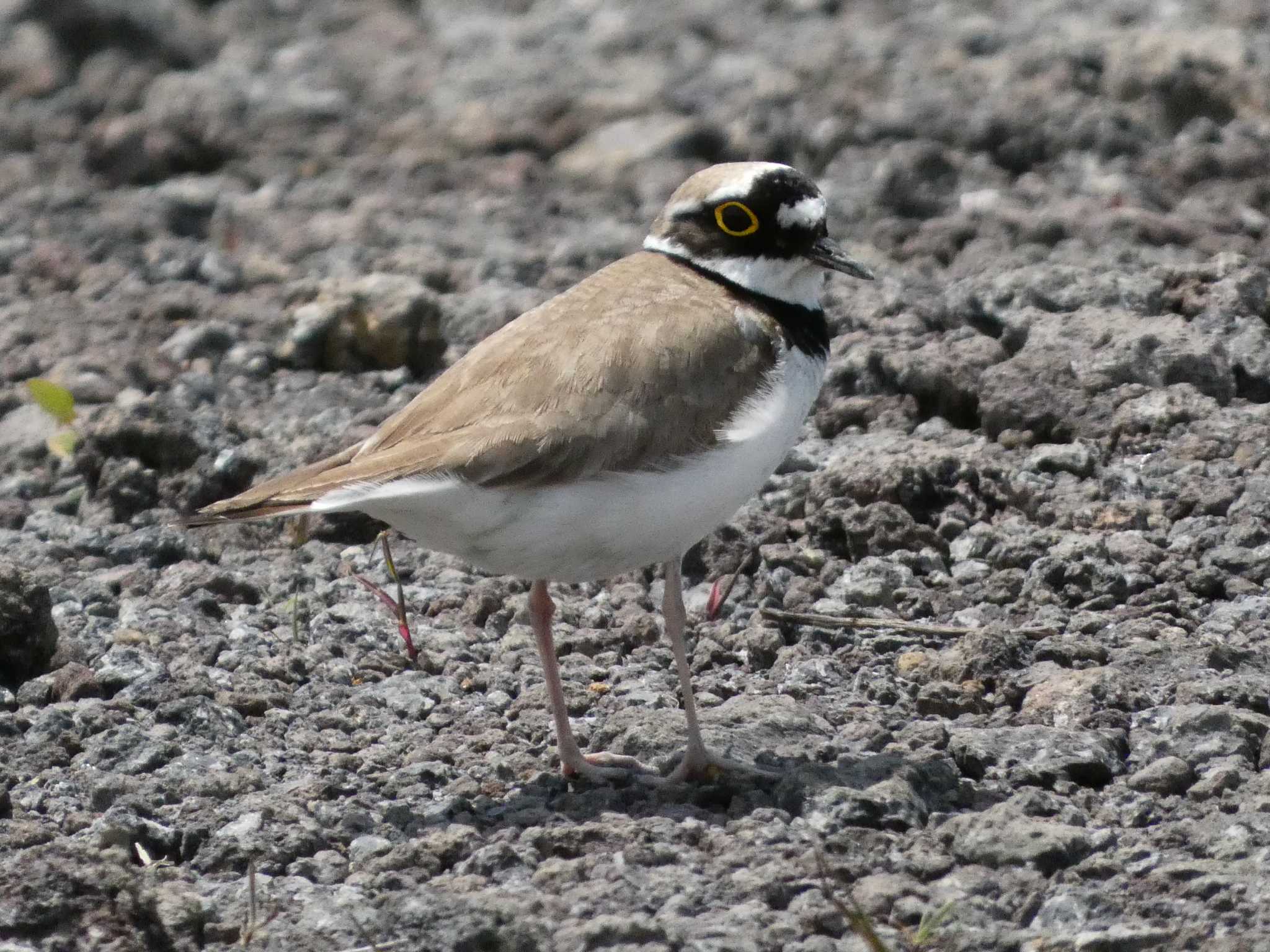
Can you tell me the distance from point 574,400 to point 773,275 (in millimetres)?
879

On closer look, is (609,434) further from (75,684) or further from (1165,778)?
(75,684)

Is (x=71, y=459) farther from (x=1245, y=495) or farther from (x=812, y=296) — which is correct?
(x=1245, y=495)

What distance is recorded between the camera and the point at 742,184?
5.37m

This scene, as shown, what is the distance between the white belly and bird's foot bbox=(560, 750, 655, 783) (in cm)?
47

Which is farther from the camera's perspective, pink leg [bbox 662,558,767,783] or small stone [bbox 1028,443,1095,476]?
small stone [bbox 1028,443,1095,476]

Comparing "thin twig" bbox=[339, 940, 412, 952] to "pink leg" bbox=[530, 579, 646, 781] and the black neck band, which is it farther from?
the black neck band

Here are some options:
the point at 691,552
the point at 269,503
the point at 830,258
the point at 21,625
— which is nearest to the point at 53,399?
the point at 21,625

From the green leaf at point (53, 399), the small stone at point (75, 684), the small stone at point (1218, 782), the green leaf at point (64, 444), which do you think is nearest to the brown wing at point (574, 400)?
the small stone at point (75, 684)

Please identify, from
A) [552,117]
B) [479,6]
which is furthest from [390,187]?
[479,6]

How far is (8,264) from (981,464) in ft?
15.3

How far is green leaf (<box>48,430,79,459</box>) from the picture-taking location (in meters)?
6.65

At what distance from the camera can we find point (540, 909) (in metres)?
4.20

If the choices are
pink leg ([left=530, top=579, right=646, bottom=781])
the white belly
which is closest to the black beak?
the white belly

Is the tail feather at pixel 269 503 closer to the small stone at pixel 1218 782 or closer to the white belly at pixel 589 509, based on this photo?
the white belly at pixel 589 509
